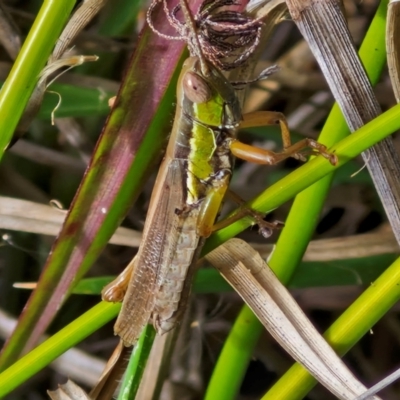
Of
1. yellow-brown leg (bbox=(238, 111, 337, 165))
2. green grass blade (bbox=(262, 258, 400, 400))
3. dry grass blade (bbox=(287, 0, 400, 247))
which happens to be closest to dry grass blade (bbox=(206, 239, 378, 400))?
green grass blade (bbox=(262, 258, 400, 400))

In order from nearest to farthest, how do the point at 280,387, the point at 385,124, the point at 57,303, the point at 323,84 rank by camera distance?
the point at 385,124 < the point at 280,387 < the point at 57,303 < the point at 323,84

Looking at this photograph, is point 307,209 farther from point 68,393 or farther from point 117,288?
point 68,393

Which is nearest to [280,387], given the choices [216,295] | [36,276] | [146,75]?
[146,75]

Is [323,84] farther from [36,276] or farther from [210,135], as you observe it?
[36,276]

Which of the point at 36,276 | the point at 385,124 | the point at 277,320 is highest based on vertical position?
the point at 36,276

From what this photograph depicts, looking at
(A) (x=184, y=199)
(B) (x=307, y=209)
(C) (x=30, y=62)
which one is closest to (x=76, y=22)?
(C) (x=30, y=62)

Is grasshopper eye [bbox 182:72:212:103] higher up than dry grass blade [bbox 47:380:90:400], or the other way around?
grasshopper eye [bbox 182:72:212:103]

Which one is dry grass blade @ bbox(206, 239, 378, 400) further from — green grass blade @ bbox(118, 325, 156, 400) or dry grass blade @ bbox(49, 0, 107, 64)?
dry grass blade @ bbox(49, 0, 107, 64)
